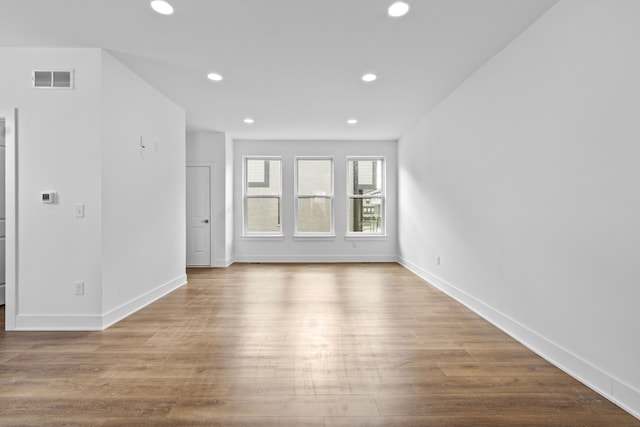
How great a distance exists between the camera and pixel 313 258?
710 centimetres

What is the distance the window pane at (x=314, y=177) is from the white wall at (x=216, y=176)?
5.55 feet

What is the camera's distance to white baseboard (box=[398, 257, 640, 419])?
1828 mm

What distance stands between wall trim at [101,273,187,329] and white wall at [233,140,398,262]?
7.74 feet

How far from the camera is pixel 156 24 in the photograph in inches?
105

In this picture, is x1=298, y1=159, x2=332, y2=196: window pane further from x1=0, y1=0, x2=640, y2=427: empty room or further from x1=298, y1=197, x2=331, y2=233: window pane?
x1=0, y1=0, x2=640, y2=427: empty room

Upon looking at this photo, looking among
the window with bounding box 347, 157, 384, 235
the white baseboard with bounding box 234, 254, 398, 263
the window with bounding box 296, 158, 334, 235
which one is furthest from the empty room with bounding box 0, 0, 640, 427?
the window with bounding box 296, 158, 334, 235

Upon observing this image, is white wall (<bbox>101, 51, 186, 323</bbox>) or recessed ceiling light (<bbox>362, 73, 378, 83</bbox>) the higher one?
recessed ceiling light (<bbox>362, 73, 378, 83</bbox>)

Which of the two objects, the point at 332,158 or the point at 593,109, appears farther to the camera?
the point at 332,158

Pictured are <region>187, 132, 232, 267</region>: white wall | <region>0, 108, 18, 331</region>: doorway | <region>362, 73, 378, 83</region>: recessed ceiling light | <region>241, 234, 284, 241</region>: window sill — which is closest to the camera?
<region>0, 108, 18, 331</region>: doorway

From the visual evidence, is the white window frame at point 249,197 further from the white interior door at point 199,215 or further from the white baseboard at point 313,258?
the white interior door at point 199,215

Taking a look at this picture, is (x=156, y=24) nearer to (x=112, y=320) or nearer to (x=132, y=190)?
(x=132, y=190)

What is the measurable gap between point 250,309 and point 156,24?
294cm

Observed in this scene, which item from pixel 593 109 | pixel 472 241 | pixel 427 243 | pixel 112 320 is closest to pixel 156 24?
pixel 112 320

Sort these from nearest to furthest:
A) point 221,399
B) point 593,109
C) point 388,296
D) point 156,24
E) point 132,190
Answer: point 221,399
point 593,109
point 156,24
point 132,190
point 388,296
